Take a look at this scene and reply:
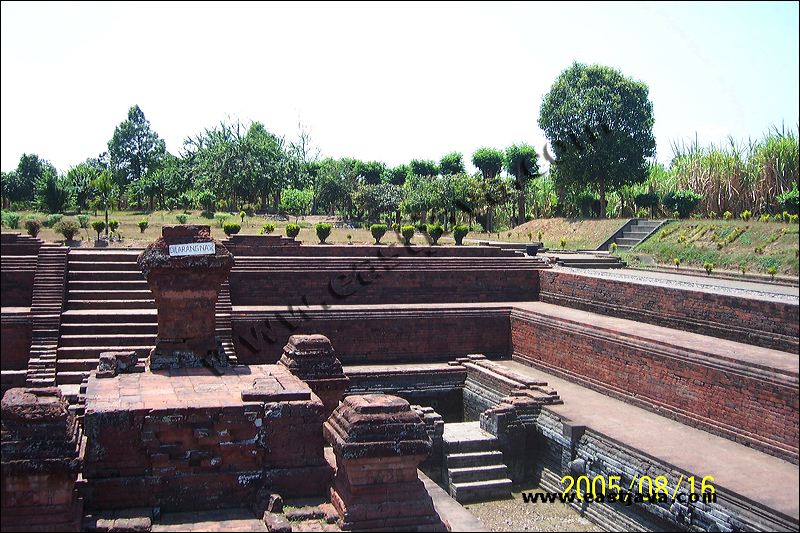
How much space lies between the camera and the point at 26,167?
88.6 feet

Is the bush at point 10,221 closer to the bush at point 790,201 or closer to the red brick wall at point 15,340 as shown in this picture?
the red brick wall at point 15,340

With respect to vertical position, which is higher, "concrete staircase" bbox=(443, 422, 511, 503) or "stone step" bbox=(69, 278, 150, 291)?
"stone step" bbox=(69, 278, 150, 291)

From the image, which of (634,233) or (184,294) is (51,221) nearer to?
(184,294)

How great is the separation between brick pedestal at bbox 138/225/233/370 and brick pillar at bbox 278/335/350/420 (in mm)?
824

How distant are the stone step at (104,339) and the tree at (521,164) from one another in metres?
24.2

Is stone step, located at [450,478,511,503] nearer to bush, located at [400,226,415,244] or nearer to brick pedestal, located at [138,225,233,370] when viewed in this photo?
brick pedestal, located at [138,225,233,370]

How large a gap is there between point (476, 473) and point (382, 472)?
376 centimetres

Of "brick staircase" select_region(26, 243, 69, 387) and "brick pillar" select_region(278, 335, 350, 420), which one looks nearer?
"brick pillar" select_region(278, 335, 350, 420)

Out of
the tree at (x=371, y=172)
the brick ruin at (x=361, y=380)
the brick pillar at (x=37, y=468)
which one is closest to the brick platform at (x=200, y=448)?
the brick ruin at (x=361, y=380)

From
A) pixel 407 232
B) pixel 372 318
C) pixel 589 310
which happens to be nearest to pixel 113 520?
pixel 372 318

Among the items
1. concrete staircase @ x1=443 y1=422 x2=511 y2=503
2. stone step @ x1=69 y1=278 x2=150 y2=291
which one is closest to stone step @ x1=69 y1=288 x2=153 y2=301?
stone step @ x1=69 y1=278 x2=150 y2=291

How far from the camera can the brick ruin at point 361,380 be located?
6008 millimetres

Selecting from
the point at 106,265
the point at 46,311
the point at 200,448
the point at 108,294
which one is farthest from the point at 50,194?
the point at 200,448

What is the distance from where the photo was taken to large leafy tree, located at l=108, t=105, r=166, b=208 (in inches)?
1729
